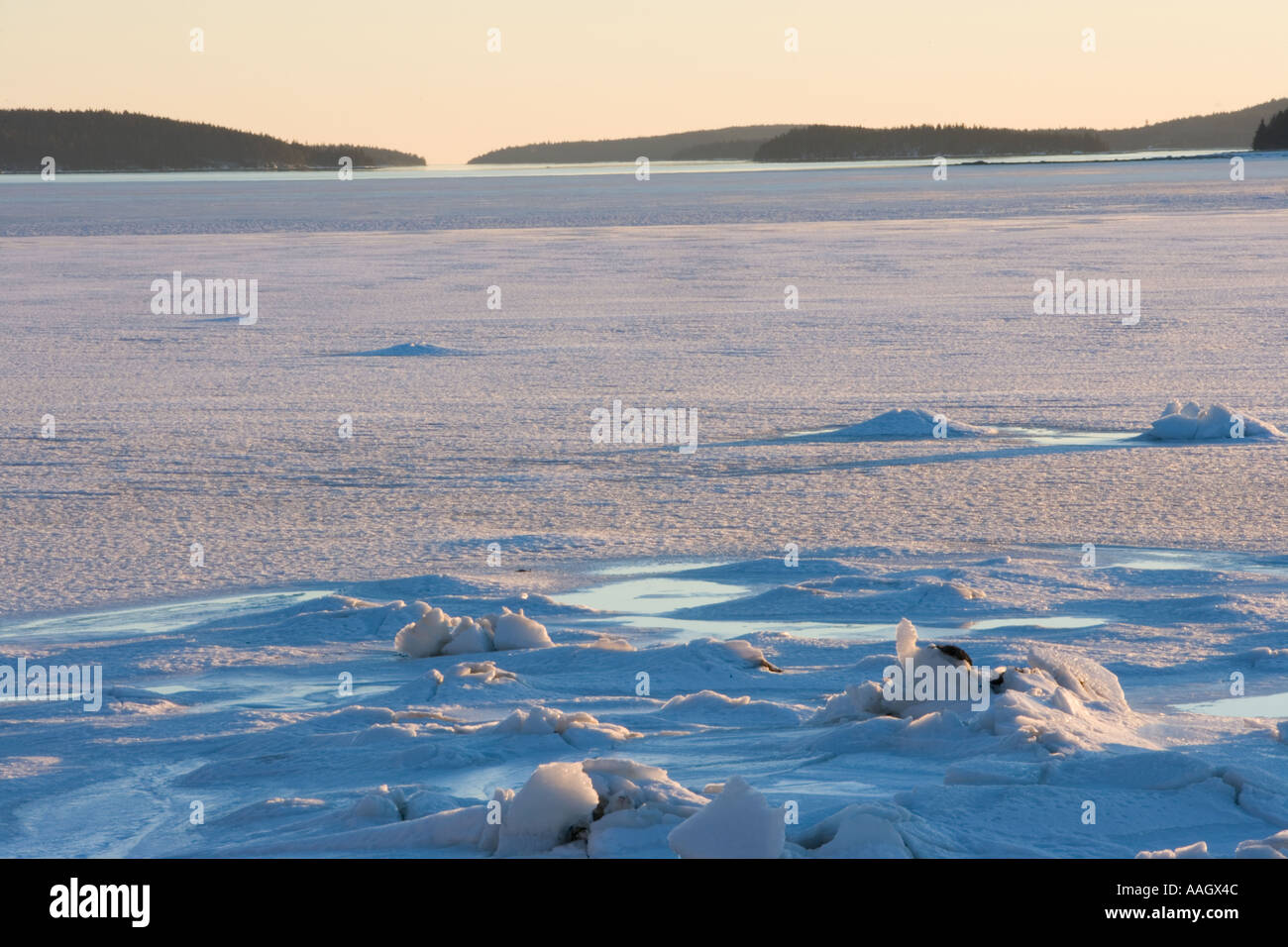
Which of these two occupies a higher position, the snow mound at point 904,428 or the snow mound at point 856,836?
the snow mound at point 904,428

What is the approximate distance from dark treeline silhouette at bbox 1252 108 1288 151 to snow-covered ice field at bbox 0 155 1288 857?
10187 centimetres

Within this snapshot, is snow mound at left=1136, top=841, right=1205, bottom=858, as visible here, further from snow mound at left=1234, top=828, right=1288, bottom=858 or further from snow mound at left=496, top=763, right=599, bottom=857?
snow mound at left=496, top=763, right=599, bottom=857

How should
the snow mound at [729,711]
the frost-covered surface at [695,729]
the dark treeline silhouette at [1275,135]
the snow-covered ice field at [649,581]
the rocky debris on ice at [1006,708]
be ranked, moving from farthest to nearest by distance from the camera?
the dark treeline silhouette at [1275,135] → the snow mound at [729,711] → the rocky debris on ice at [1006,708] → the snow-covered ice field at [649,581] → the frost-covered surface at [695,729]

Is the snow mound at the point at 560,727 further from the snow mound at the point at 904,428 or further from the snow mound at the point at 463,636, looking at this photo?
the snow mound at the point at 904,428

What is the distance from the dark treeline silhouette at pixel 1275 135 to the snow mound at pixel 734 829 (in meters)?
115

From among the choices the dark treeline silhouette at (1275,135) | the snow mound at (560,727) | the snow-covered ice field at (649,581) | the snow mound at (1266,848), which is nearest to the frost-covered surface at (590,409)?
the snow-covered ice field at (649,581)

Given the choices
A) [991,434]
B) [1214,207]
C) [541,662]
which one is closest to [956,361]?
[991,434]

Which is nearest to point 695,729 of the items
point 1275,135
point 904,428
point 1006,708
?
point 1006,708

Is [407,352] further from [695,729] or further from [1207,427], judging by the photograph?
[695,729]

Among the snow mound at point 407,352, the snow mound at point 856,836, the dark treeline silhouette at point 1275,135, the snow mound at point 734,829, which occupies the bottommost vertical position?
the snow mound at point 856,836

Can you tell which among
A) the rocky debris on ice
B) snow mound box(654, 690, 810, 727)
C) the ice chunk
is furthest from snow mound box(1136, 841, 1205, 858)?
the ice chunk

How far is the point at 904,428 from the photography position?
9477mm

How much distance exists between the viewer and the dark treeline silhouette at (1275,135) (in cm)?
10862

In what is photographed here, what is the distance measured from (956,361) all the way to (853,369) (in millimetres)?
888
